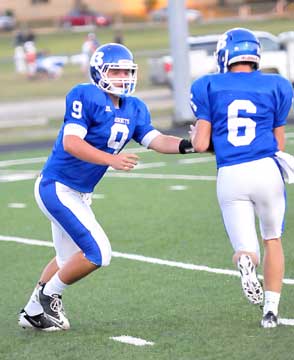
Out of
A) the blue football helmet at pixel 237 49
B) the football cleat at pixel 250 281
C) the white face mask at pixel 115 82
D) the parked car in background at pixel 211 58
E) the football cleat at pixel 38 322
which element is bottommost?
the parked car in background at pixel 211 58

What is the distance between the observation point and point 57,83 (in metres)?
36.8

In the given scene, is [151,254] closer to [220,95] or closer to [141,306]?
[141,306]

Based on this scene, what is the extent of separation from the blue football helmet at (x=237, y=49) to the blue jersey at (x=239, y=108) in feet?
0.28

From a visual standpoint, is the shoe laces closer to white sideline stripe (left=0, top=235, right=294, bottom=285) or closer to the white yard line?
the white yard line

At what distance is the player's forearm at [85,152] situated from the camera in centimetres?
635

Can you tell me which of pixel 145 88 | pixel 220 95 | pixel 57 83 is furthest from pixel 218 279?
pixel 57 83

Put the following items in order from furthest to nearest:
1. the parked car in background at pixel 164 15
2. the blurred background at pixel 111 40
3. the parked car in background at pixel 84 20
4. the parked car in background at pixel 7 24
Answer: the parked car in background at pixel 84 20, the parked car in background at pixel 7 24, the parked car in background at pixel 164 15, the blurred background at pixel 111 40

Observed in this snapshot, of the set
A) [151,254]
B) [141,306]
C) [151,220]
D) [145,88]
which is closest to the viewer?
[141,306]

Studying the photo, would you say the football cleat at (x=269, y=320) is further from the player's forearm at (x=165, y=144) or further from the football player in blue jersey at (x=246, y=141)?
the player's forearm at (x=165, y=144)

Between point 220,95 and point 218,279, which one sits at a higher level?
point 220,95

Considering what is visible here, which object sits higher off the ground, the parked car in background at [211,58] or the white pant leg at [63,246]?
the white pant leg at [63,246]

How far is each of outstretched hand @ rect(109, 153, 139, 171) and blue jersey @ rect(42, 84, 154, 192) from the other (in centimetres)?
29

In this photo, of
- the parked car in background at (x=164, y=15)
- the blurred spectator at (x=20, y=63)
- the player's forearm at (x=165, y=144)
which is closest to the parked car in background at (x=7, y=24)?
the parked car in background at (x=164, y=15)

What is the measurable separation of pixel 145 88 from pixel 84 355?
2747 cm
